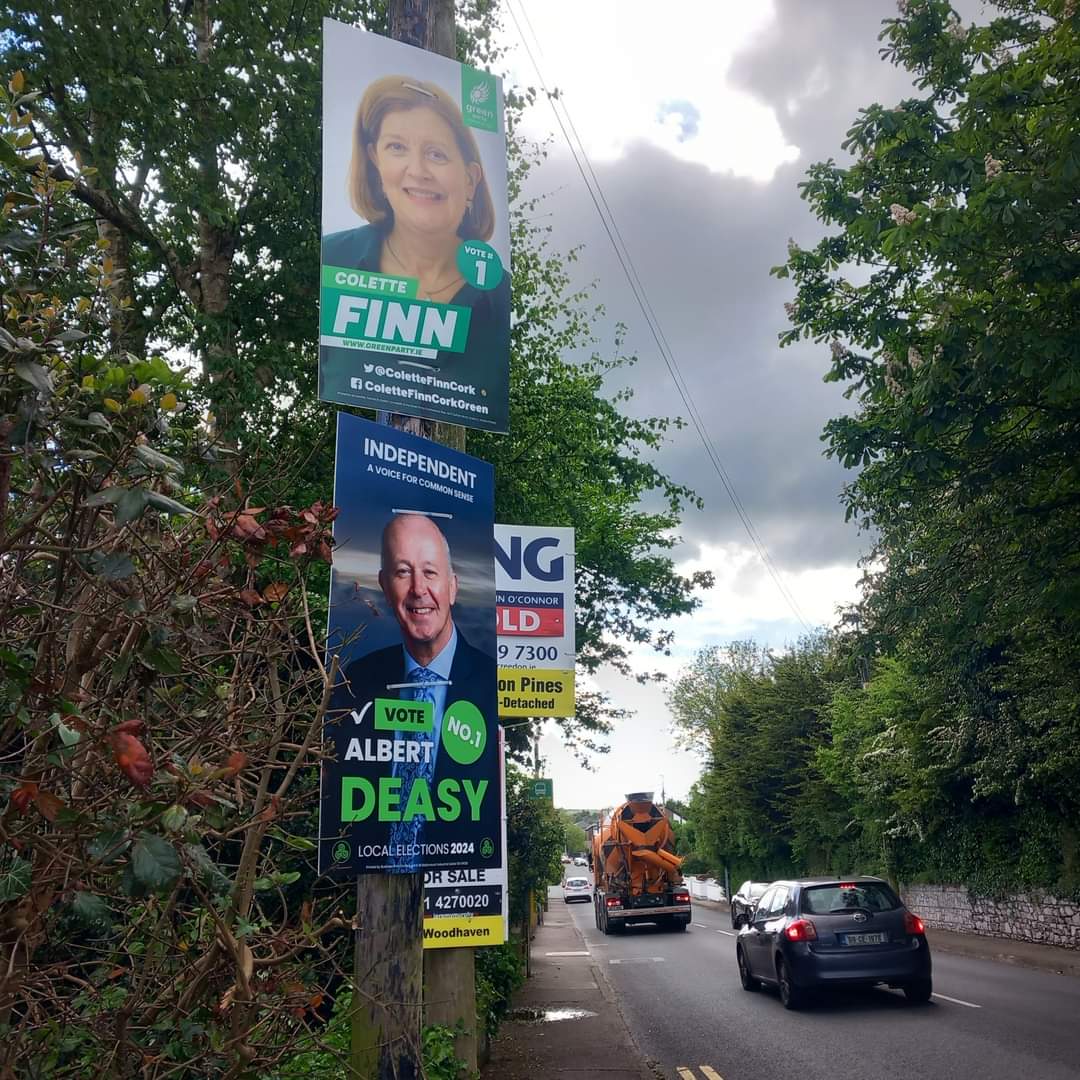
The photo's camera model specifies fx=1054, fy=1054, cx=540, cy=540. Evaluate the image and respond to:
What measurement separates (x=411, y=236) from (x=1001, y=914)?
81.5 feet

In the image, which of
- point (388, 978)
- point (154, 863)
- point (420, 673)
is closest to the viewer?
point (154, 863)

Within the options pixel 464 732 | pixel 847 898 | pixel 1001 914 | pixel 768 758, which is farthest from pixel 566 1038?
pixel 768 758

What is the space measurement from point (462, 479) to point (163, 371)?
227 cm

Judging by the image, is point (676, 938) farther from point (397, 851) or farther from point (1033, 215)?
point (397, 851)

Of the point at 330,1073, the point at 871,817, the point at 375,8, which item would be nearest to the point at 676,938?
the point at 871,817

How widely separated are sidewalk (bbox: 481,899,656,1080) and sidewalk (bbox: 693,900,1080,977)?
304 inches

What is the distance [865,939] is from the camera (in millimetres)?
13086

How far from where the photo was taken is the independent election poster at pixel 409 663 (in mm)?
4535

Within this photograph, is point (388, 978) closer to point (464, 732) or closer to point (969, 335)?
point (464, 732)

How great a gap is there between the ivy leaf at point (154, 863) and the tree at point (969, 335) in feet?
34.5

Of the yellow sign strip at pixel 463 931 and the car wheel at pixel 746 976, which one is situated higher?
the yellow sign strip at pixel 463 931

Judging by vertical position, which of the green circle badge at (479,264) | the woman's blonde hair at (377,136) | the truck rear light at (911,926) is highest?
the woman's blonde hair at (377,136)

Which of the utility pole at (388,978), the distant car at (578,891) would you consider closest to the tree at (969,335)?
the utility pole at (388,978)

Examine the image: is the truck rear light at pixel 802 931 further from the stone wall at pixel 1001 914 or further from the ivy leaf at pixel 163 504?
the ivy leaf at pixel 163 504
